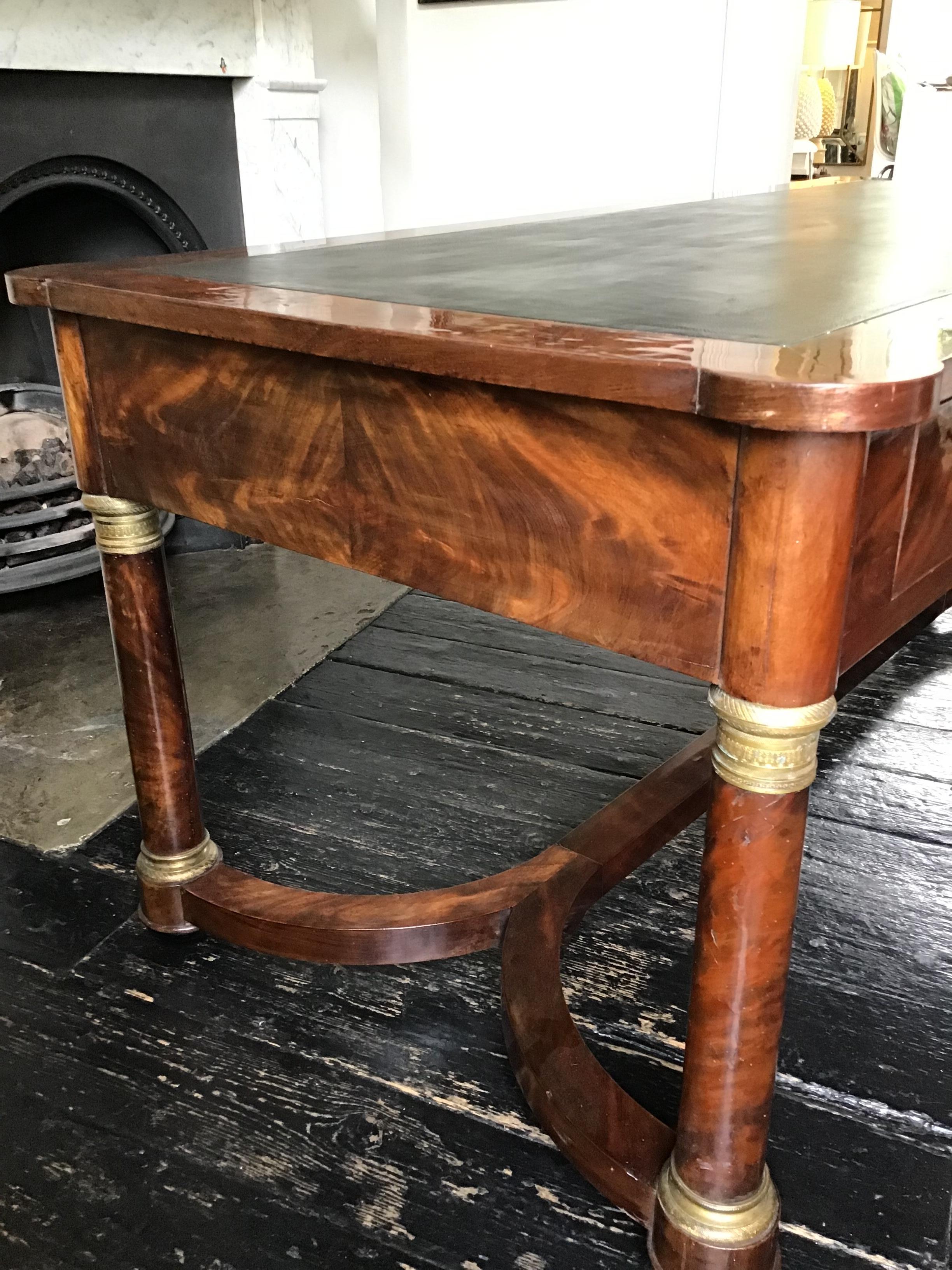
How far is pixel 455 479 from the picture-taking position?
810 mm

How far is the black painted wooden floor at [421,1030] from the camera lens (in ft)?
→ 3.27

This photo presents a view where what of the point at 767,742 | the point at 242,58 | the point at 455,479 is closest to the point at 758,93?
the point at 242,58

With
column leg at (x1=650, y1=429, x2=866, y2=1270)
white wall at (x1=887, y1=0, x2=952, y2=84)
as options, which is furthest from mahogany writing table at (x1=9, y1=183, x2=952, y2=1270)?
white wall at (x1=887, y1=0, x2=952, y2=84)

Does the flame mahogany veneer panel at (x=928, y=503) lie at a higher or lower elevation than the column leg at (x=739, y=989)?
higher

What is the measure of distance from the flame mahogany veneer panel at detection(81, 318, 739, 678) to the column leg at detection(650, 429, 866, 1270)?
0.03 meters

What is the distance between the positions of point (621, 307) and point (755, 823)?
0.39 m

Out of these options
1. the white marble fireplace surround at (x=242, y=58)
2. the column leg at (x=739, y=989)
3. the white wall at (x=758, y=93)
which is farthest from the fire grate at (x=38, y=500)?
the column leg at (x=739, y=989)

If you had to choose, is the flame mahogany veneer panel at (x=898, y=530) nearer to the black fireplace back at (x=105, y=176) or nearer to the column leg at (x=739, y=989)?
the column leg at (x=739, y=989)

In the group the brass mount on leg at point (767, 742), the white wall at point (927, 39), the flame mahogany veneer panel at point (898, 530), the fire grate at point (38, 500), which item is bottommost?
the fire grate at point (38, 500)

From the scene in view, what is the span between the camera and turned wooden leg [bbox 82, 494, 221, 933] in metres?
1.18

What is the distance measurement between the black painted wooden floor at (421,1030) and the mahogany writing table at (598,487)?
0.08 m

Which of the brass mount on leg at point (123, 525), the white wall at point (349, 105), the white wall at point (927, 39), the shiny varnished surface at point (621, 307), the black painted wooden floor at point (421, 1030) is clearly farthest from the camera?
the white wall at point (927, 39)

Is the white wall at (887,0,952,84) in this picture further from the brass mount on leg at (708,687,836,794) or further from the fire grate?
the brass mount on leg at (708,687,836,794)

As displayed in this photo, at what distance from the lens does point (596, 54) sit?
280cm
